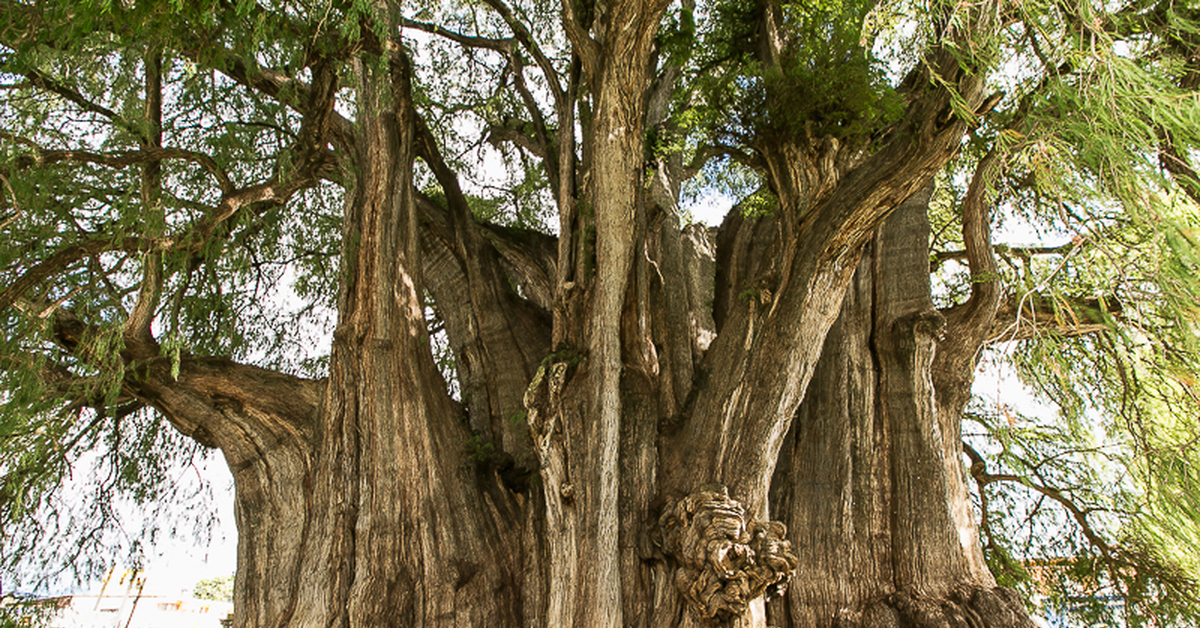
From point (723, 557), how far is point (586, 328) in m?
1.47

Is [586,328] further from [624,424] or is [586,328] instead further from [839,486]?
[839,486]

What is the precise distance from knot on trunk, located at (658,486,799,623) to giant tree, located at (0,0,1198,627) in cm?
1

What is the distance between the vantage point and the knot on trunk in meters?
3.26

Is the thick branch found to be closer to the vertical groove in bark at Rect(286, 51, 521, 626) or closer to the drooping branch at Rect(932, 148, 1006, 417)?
the vertical groove in bark at Rect(286, 51, 521, 626)

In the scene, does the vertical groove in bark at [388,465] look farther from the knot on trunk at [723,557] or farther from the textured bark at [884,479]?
the textured bark at [884,479]

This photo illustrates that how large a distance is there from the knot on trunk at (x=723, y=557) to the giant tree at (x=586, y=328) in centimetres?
1

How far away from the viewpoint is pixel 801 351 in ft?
12.2

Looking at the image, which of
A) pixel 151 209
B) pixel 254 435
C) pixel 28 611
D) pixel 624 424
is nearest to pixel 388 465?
pixel 254 435

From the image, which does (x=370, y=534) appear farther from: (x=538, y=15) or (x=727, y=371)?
(x=538, y=15)

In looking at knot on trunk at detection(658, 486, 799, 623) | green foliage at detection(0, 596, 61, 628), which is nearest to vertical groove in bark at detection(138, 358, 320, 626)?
green foliage at detection(0, 596, 61, 628)

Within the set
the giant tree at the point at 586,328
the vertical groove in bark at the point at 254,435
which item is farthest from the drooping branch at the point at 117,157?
the vertical groove in bark at the point at 254,435

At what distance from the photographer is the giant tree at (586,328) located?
3529mm

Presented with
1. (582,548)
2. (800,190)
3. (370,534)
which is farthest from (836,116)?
(370,534)

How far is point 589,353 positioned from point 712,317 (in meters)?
1.54
